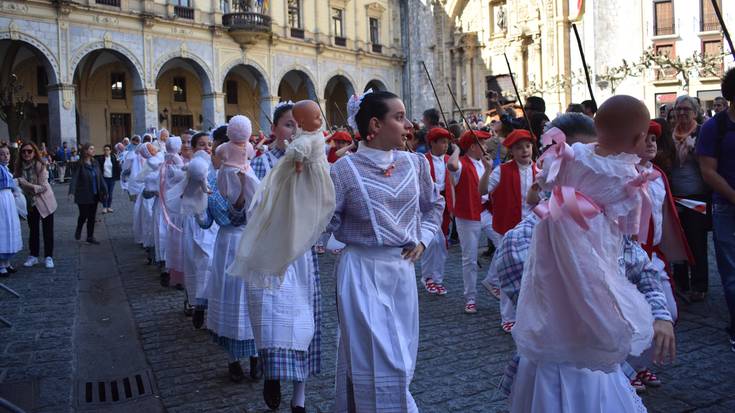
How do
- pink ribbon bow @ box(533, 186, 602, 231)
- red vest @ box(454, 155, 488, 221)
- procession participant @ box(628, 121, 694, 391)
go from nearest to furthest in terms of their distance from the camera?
pink ribbon bow @ box(533, 186, 602, 231)
procession participant @ box(628, 121, 694, 391)
red vest @ box(454, 155, 488, 221)

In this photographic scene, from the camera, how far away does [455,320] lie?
6270 mm

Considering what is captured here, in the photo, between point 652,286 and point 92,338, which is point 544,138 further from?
point 92,338

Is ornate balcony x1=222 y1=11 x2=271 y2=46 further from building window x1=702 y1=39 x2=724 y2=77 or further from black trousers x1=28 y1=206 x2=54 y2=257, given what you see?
black trousers x1=28 y1=206 x2=54 y2=257

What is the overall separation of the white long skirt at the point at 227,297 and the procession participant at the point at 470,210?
2.47 meters

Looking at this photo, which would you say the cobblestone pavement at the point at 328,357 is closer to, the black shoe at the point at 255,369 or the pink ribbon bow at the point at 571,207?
the black shoe at the point at 255,369

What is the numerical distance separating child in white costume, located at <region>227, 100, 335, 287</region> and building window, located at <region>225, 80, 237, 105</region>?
3508 cm

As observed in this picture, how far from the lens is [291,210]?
3.32 m

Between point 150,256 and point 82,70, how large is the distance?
80.3 ft

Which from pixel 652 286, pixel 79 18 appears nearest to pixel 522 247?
pixel 652 286

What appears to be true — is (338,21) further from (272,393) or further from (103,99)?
(272,393)

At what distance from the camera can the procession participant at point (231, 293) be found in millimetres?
4500

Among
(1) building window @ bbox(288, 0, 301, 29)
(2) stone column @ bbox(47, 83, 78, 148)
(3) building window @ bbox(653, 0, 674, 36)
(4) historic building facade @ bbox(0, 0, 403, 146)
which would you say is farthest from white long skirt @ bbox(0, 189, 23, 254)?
(3) building window @ bbox(653, 0, 674, 36)

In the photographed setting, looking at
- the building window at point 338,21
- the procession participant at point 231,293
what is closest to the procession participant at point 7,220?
the procession participant at point 231,293

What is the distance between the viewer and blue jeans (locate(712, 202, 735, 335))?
496 cm
